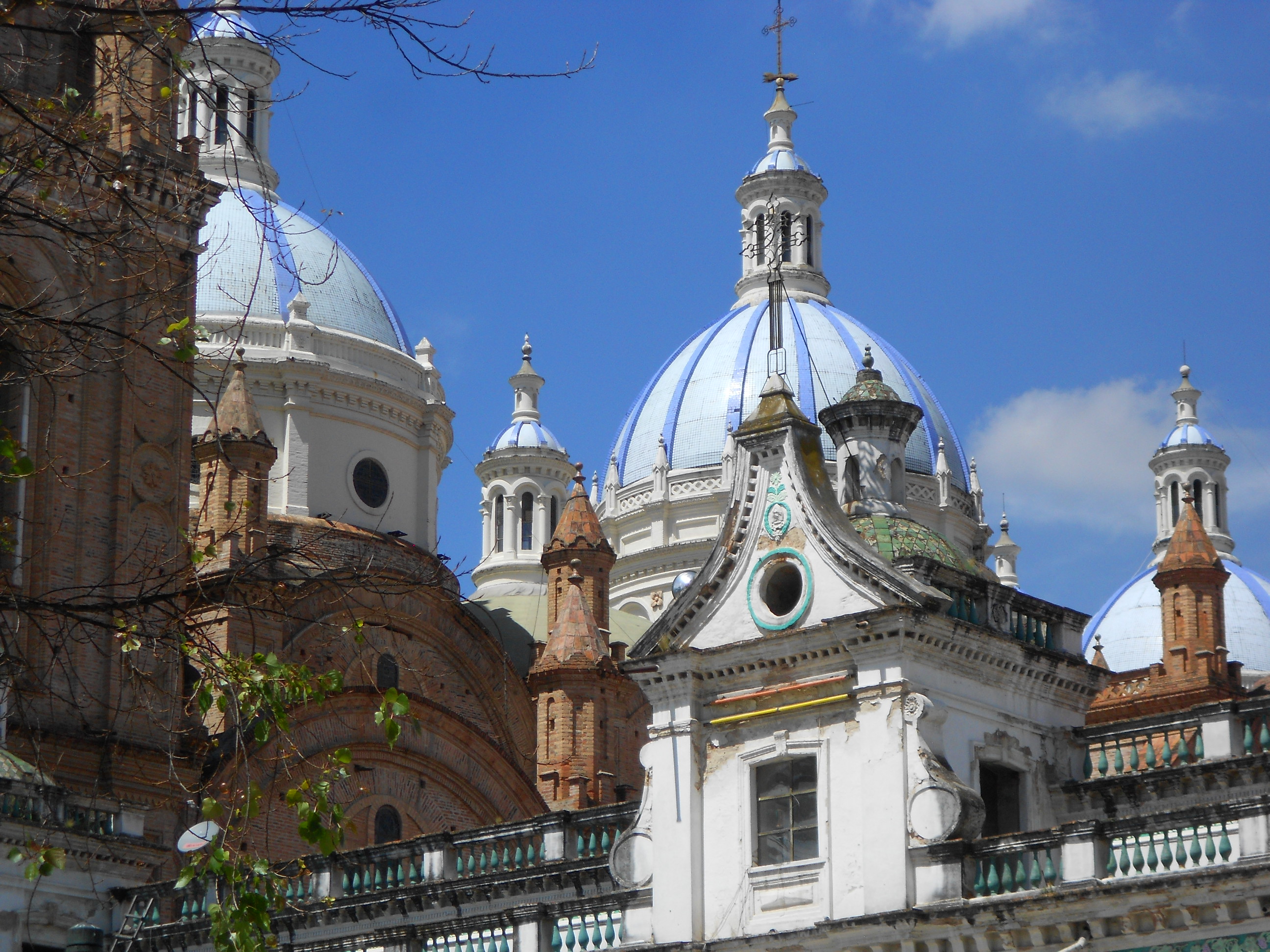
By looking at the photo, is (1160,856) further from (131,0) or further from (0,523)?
(131,0)

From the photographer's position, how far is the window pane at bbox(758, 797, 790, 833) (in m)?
20.8

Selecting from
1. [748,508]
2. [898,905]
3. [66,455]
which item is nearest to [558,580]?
[66,455]

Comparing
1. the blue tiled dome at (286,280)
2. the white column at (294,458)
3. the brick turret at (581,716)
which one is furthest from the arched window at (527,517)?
the brick turret at (581,716)

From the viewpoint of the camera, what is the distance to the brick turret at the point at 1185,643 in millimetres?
35062

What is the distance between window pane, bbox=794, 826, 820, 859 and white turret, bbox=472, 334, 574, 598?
3139cm

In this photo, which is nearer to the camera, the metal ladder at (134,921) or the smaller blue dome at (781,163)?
the metal ladder at (134,921)

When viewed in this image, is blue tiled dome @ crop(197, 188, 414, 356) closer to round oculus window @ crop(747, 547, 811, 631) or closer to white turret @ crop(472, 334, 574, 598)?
white turret @ crop(472, 334, 574, 598)

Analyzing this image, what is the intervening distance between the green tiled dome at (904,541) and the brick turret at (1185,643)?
41.3 feet

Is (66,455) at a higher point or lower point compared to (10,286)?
lower

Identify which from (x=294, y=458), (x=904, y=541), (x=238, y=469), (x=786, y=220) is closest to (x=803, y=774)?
(x=904, y=541)

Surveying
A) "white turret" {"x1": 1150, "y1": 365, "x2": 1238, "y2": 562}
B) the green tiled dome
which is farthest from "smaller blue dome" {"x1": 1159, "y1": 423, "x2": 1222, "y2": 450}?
the green tiled dome

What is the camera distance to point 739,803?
20906 millimetres

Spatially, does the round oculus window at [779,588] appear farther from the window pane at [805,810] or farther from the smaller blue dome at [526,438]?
the smaller blue dome at [526,438]

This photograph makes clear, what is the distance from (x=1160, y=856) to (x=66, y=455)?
2036 cm
